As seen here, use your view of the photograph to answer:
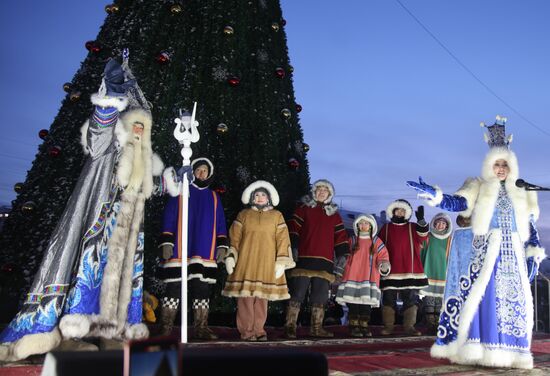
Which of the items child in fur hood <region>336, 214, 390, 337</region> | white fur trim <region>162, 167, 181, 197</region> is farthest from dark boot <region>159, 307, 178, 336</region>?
child in fur hood <region>336, 214, 390, 337</region>

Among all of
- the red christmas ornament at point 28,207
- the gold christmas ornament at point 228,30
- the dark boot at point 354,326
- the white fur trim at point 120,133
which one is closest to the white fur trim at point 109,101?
the white fur trim at point 120,133

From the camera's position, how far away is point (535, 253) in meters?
4.85

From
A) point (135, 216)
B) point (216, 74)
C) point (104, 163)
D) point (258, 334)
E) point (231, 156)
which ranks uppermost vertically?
point (216, 74)

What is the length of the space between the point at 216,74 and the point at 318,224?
206cm

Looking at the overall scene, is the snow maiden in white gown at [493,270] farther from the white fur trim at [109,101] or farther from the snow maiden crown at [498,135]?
the white fur trim at [109,101]

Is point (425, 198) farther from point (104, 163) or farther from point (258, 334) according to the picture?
point (104, 163)

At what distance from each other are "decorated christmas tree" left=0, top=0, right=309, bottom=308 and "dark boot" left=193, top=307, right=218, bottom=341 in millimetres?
778

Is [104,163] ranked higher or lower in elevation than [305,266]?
higher

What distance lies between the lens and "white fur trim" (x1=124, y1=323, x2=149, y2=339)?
166 inches

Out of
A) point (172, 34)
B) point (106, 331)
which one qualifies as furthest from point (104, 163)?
point (172, 34)

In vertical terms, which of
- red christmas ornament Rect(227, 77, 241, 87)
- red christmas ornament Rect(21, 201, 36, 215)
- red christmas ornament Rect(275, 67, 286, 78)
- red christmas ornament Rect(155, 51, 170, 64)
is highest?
red christmas ornament Rect(275, 67, 286, 78)

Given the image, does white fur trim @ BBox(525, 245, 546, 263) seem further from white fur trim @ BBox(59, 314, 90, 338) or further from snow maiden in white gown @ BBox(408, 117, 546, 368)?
white fur trim @ BBox(59, 314, 90, 338)

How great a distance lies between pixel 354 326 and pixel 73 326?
3.81 m

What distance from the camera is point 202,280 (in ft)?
18.0
